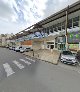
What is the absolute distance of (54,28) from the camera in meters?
33.2

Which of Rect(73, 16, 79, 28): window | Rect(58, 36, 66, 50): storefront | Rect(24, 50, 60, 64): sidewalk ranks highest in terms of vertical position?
Rect(73, 16, 79, 28): window

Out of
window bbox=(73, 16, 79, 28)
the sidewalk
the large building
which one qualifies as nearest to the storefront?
the large building

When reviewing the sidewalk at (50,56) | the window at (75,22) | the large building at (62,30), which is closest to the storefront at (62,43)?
the large building at (62,30)

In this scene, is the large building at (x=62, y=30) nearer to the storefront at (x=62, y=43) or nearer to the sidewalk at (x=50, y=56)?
the storefront at (x=62, y=43)

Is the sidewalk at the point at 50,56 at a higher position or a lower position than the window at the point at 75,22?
lower

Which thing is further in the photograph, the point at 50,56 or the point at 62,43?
the point at 62,43

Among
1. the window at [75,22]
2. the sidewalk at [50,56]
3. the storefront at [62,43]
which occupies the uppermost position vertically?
the window at [75,22]

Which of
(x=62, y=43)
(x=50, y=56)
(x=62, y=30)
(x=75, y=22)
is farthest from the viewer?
(x=62, y=30)

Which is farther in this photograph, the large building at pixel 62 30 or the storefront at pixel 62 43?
the storefront at pixel 62 43

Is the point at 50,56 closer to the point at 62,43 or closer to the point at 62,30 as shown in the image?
the point at 62,43

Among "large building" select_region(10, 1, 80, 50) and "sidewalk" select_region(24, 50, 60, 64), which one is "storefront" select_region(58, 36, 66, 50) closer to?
"large building" select_region(10, 1, 80, 50)

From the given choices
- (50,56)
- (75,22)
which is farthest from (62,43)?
(50,56)

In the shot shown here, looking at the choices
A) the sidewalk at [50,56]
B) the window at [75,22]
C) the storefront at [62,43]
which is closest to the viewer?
the sidewalk at [50,56]

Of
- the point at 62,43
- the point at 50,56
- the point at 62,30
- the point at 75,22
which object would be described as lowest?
the point at 50,56
